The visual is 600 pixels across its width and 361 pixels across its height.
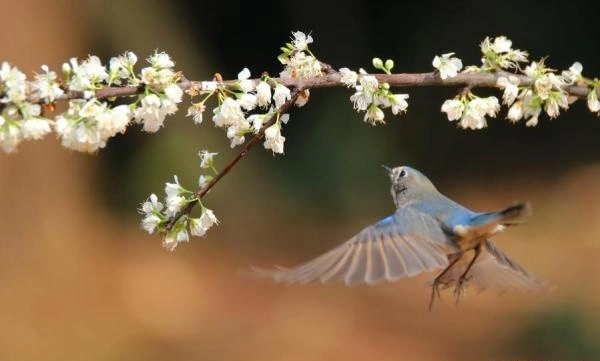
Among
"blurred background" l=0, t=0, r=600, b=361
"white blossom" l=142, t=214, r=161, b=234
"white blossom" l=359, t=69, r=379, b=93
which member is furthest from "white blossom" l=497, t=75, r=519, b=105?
"blurred background" l=0, t=0, r=600, b=361

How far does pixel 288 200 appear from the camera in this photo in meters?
6.36

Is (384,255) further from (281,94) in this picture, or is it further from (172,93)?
(172,93)

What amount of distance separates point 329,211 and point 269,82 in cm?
469

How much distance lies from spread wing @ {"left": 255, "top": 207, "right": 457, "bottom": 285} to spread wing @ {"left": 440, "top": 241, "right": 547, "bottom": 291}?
0.11 meters

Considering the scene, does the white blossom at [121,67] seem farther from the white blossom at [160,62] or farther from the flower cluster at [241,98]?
the flower cluster at [241,98]

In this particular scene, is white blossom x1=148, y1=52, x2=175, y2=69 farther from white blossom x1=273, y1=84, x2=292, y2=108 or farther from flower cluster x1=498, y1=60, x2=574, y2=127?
flower cluster x1=498, y1=60, x2=574, y2=127

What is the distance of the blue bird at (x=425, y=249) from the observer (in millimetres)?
1644

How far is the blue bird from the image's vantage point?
1644mm

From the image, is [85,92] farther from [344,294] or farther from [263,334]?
[344,294]

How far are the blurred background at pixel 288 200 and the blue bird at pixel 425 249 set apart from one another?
8.64 feet

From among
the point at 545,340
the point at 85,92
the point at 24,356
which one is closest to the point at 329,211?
the point at 545,340

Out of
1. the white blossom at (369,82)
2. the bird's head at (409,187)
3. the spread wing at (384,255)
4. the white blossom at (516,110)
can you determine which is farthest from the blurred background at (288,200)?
the white blossom at (369,82)

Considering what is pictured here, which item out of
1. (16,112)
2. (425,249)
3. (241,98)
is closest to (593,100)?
(425,249)

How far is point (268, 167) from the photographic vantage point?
6.39 metres
